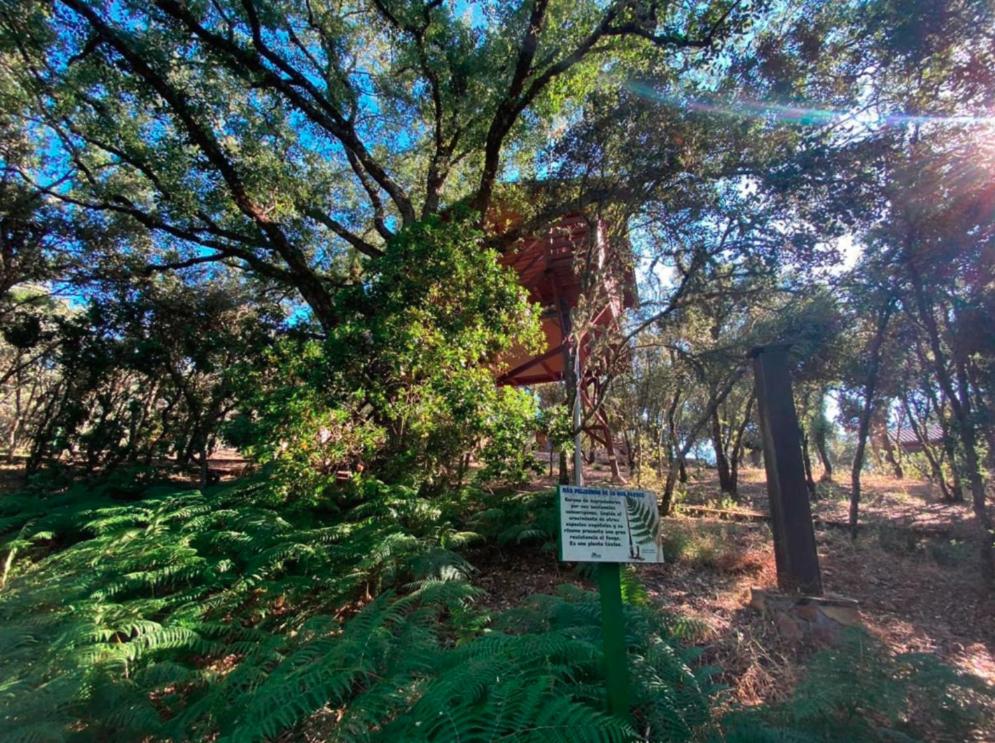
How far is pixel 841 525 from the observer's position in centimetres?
879

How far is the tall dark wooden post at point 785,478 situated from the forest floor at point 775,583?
53 cm

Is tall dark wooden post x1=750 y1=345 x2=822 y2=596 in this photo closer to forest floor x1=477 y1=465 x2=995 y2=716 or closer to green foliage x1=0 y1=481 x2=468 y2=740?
forest floor x1=477 y1=465 x2=995 y2=716

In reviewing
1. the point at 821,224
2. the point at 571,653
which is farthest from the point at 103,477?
the point at 821,224

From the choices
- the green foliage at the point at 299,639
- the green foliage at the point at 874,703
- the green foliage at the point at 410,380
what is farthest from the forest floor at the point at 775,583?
the green foliage at the point at 410,380

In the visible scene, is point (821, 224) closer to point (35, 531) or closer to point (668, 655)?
point (668, 655)

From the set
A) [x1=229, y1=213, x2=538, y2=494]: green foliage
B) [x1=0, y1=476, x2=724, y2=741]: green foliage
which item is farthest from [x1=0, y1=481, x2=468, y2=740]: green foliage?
[x1=229, y1=213, x2=538, y2=494]: green foliage

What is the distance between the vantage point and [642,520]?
241cm

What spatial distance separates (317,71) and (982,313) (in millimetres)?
11881

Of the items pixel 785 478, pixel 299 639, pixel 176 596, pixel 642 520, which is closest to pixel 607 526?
pixel 642 520

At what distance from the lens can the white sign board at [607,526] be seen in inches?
89.2

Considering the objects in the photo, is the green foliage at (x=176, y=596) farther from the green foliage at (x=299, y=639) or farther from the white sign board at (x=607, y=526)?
the white sign board at (x=607, y=526)

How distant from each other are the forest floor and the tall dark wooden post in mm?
527

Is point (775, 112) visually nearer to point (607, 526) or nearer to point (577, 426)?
point (577, 426)

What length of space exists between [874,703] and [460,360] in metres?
4.25
